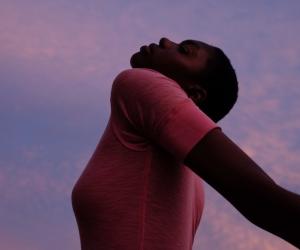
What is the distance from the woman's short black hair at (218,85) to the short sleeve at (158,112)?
57 centimetres

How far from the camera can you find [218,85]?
2.81 metres

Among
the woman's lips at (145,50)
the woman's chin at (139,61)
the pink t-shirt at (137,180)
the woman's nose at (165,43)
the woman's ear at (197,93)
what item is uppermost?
the woman's nose at (165,43)

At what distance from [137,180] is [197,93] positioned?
69 cm

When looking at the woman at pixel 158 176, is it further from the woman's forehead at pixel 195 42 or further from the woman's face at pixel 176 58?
the woman's forehead at pixel 195 42

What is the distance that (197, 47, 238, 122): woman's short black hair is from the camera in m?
2.74

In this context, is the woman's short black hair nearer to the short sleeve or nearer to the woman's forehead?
the woman's forehead

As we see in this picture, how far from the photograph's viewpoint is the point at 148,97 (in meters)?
2.08

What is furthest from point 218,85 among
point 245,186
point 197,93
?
point 245,186

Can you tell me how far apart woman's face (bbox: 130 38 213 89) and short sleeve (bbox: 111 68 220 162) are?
0.44 m

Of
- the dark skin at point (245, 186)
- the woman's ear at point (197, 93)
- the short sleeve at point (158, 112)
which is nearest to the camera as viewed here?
the dark skin at point (245, 186)

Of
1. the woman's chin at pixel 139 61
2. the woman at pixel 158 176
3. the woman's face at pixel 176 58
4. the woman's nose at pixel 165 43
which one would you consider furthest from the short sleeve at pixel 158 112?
the woman's nose at pixel 165 43

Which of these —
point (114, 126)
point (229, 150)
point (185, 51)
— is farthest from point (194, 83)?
point (229, 150)

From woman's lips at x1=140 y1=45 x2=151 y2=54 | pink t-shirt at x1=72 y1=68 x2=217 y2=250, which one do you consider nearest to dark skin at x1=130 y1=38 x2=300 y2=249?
pink t-shirt at x1=72 y1=68 x2=217 y2=250

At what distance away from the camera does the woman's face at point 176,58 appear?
2.66 meters
